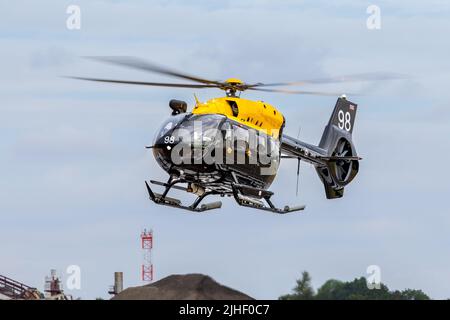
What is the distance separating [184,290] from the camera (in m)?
50.6

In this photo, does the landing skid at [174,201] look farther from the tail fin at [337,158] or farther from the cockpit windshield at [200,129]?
the tail fin at [337,158]

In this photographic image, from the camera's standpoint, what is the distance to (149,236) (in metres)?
81.9

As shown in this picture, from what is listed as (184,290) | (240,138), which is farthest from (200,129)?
(184,290)

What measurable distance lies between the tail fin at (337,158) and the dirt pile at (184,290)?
1370 centimetres

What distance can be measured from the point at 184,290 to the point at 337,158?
15404mm

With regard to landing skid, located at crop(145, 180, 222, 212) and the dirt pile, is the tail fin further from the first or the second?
the dirt pile

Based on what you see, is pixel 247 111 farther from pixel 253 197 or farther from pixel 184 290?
pixel 184 290

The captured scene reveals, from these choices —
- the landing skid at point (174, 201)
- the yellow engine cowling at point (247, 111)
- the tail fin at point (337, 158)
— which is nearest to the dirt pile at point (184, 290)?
the landing skid at point (174, 201)

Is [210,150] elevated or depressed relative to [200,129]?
depressed

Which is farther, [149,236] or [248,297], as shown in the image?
[149,236]
